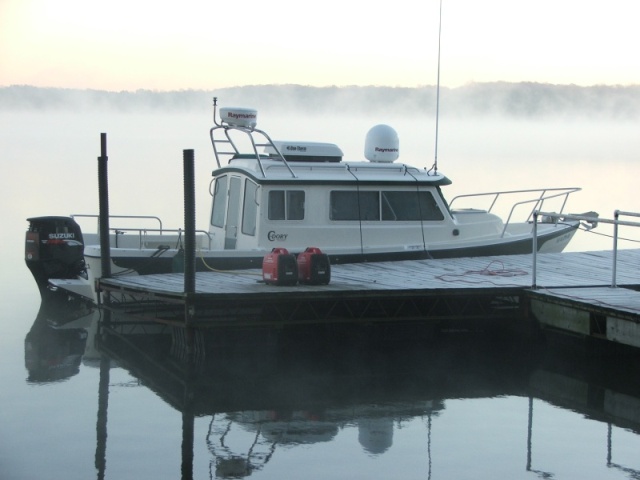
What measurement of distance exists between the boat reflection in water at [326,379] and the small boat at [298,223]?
118 cm

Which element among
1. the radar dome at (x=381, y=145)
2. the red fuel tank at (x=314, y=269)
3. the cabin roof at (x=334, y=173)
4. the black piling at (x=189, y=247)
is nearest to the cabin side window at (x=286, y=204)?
the cabin roof at (x=334, y=173)

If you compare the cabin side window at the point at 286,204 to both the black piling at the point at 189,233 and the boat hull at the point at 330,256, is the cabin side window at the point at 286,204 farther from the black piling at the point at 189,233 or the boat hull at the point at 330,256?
the black piling at the point at 189,233

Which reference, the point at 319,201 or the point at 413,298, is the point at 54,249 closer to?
the point at 319,201

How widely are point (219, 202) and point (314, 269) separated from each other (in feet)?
13.8

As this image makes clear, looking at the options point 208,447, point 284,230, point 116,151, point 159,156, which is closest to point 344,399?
point 208,447

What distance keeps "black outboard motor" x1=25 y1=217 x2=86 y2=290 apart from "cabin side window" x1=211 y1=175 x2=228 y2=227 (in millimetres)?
→ 2170

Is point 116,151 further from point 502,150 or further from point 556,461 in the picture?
point 556,461

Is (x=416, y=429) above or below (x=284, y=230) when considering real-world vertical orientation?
below

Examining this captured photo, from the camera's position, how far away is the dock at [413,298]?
1328cm

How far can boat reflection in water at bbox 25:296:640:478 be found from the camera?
36.1 feet

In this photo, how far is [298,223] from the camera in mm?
16766

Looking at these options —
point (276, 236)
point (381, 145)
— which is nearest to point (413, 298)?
point (276, 236)

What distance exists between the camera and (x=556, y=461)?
10.4 meters

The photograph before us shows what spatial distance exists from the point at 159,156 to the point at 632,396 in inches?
2728
